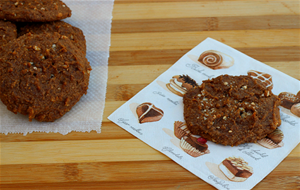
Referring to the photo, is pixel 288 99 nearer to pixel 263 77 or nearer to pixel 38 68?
pixel 263 77

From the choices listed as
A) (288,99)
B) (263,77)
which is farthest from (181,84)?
(288,99)

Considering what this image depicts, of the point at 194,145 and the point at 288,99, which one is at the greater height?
the point at 288,99

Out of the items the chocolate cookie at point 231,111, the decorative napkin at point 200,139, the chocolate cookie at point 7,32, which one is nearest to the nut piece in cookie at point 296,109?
the decorative napkin at point 200,139

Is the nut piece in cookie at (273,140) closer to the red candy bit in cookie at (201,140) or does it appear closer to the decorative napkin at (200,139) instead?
the decorative napkin at (200,139)

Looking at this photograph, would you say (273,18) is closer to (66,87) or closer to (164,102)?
(164,102)

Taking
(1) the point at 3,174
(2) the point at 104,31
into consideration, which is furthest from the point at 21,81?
(2) the point at 104,31

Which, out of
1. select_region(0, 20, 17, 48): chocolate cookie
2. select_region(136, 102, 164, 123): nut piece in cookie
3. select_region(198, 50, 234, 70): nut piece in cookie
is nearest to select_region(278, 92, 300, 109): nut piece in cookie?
select_region(198, 50, 234, 70): nut piece in cookie
